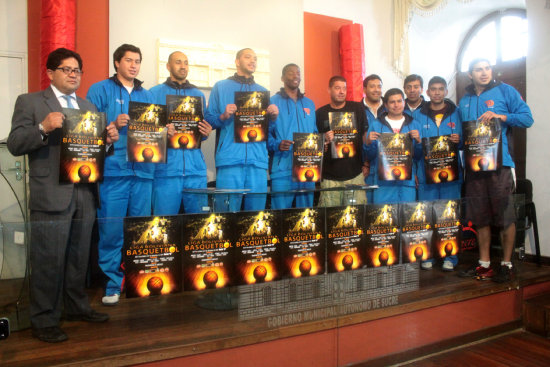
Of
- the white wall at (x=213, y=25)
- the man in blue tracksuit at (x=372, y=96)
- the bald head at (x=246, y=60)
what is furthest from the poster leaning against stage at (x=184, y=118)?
the man in blue tracksuit at (x=372, y=96)

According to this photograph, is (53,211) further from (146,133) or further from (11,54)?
(11,54)

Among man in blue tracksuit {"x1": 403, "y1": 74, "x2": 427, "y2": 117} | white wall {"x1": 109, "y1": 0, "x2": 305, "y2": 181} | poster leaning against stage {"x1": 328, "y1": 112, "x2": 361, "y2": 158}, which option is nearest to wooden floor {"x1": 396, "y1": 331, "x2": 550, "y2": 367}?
poster leaning against stage {"x1": 328, "y1": 112, "x2": 361, "y2": 158}

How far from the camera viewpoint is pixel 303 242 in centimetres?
215

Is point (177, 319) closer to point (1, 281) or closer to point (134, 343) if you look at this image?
point (134, 343)

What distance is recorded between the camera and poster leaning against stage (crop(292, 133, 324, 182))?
2.89 m

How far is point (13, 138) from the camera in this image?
196 cm

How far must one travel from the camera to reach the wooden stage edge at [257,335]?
1.75m

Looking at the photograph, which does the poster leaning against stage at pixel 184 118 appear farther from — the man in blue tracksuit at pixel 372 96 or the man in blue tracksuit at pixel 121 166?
the man in blue tracksuit at pixel 372 96

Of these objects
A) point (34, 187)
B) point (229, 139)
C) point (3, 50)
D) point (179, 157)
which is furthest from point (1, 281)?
point (3, 50)

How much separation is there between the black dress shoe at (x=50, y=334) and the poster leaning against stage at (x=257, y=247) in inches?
33.2

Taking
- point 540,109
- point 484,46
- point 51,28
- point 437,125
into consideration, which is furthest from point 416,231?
point 484,46

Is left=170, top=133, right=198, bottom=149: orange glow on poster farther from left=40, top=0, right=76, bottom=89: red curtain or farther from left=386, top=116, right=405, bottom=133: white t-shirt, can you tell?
left=386, top=116, right=405, bottom=133: white t-shirt

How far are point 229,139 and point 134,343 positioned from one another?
1581mm

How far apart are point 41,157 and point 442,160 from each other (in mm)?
2769
